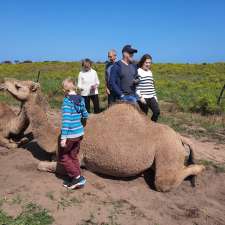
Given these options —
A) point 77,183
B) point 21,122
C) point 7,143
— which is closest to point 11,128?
point 7,143

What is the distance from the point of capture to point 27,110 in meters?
6.88

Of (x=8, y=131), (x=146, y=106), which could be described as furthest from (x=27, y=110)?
(x=146, y=106)

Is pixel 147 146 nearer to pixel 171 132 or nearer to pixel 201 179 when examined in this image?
pixel 171 132

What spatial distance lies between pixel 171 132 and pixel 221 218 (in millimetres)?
1495

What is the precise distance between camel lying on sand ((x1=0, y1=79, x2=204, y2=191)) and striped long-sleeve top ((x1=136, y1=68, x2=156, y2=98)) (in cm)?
196

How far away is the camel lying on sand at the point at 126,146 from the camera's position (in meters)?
6.39

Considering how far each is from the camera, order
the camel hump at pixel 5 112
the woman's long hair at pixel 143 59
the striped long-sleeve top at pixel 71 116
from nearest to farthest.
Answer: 1. the striped long-sleeve top at pixel 71 116
2. the camel hump at pixel 5 112
3. the woman's long hair at pixel 143 59

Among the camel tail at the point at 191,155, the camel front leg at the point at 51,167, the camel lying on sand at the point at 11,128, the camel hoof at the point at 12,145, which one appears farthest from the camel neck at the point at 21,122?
the camel tail at the point at 191,155

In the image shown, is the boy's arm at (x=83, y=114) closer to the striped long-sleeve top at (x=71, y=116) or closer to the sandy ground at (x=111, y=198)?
the striped long-sleeve top at (x=71, y=116)

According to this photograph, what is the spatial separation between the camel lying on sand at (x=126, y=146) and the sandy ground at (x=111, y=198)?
0.69 ft

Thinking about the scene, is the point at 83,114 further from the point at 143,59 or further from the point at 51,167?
the point at 143,59

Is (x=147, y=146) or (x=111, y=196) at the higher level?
(x=147, y=146)

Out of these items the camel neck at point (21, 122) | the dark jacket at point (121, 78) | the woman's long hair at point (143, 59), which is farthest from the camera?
the woman's long hair at point (143, 59)

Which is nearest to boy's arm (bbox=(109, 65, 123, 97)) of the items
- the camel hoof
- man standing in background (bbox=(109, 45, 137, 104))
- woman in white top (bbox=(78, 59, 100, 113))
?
man standing in background (bbox=(109, 45, 137, 104))
